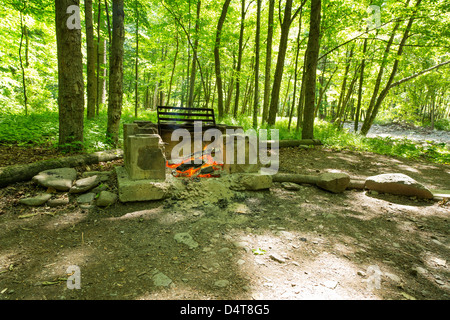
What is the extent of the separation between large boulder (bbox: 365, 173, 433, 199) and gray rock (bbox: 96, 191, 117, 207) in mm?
4871

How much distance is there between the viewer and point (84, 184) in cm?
365

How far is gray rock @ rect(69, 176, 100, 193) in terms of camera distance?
3566 millimetres

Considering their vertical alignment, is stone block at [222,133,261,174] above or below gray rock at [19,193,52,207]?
above

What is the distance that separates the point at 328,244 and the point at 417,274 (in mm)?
832

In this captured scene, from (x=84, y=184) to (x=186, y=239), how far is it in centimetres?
220

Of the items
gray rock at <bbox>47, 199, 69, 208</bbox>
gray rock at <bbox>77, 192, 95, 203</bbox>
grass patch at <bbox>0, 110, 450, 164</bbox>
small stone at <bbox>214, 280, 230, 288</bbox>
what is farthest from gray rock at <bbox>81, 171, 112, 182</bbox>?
small stone at <bbox>214, 280, 230, 288</bbox>

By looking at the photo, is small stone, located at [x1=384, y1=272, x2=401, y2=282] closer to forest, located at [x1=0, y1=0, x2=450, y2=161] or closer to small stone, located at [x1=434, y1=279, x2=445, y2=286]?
small stone, located at [x1=434, y1=279, x2=445, y2=286]

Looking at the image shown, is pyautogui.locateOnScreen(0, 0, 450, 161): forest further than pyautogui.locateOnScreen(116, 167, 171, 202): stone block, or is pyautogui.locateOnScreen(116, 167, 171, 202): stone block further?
pyautogui.locateOnScreen(0, 0, 450, 161): forest

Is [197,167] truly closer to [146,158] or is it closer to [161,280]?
[146,158]

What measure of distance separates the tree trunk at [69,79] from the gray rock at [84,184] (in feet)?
5.09

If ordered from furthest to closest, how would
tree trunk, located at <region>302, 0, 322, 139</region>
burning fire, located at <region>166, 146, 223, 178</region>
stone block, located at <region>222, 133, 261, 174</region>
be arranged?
tree trunk, located at <region>302, 0, 322, 139</region>, burning fire, located at <region>166, 146, 223, 178</region>, stone block, located at <region>222, 133, 261, 174</region>

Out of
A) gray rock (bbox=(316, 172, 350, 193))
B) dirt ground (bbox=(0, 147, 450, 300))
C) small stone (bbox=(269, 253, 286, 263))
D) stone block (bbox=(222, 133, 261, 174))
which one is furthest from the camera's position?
gray rock (bbox=(316, 172, 350, 193))
